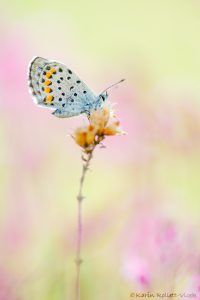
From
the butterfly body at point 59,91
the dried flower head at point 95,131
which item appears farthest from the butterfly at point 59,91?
the dried flower head at point 95,131

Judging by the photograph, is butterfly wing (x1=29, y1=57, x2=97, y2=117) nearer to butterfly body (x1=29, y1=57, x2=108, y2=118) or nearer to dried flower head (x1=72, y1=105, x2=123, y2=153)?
butterfly body (x1=29, y1=57, x2=108, y2=118)

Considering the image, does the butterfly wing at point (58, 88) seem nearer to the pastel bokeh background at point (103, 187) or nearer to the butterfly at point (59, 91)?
the butterfly at point (59, 91)

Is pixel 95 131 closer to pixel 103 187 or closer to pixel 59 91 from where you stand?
pixel 59 91

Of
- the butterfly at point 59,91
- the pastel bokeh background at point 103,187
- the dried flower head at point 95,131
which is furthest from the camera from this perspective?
the butterfly at point 59,91

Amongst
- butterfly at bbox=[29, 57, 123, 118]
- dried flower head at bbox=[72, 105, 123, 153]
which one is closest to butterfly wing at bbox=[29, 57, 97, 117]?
butterfly at bbox=[29, 57, 123, 118]

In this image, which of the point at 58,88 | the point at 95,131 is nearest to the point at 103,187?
the point at 58,88

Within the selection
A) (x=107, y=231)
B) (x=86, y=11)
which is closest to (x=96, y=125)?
(x=107, y=231)

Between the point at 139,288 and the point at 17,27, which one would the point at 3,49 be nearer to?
A: the point at 17,27
